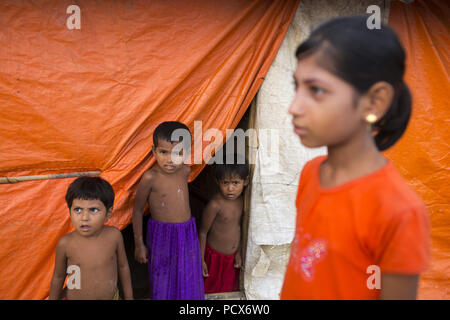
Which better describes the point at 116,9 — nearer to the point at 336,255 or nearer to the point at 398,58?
the point at 398,58

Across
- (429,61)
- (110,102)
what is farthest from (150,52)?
(429,61)

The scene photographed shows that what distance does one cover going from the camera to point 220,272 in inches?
109

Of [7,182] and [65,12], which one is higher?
[65,12]

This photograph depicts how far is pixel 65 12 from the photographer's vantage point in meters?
1.93

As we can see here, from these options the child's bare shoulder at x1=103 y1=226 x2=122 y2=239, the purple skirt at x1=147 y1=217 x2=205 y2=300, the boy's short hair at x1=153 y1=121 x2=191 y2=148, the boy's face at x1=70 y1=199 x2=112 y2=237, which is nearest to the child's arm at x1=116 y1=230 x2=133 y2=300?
the child's bare shoulder at x1=103 y1=226 x2=122 y2=239

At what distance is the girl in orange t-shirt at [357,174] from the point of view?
0.75 meters

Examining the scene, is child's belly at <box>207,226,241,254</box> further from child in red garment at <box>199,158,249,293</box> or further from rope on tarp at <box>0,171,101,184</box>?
rope on tarp at <box>0,171,101,184</box>

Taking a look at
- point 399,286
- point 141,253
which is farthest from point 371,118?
point 141,253

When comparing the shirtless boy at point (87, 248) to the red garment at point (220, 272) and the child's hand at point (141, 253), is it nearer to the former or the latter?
the child's hand at point (141, 253)

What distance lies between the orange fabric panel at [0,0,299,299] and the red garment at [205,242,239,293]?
35.3 inches

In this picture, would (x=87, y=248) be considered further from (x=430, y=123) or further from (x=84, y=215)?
(x=430, y=123)

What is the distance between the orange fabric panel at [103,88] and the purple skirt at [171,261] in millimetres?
280

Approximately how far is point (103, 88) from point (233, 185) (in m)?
1.17

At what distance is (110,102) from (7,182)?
0.75 metres
